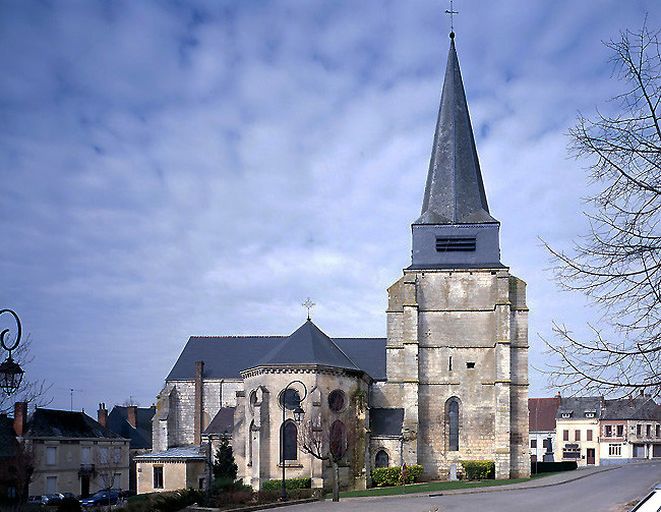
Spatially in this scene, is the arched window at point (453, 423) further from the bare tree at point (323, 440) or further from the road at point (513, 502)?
the road at point (513, 502)

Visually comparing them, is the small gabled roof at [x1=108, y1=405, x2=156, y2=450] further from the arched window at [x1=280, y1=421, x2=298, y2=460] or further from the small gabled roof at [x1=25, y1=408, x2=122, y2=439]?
the arched window at [x1=280, y1=421, x2=298, y2=460]

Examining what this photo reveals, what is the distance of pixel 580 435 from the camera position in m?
63.8

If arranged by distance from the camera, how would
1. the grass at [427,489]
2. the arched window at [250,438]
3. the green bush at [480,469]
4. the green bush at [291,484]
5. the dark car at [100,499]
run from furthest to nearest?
the dark car at [100,499] → the green bush at [480,469] → the arched window at [250,438] → the green bush at [291,484] → the grass at [427,489]

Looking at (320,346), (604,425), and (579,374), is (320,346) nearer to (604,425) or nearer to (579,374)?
(579,374)

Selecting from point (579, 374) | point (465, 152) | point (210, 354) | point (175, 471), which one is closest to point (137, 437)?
A: point (210, 354)

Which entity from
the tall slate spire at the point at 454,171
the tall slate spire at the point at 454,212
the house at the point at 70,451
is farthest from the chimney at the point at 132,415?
the tall slate spire at the point at 454,171

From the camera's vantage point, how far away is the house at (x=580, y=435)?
208ft

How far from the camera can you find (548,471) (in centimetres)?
4159

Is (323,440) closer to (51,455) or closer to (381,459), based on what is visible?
(381,459)

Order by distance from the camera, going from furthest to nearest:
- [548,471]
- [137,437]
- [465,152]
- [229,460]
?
1. [137,437]
2. [548,471]
3. [465,152]
4. [229,460]

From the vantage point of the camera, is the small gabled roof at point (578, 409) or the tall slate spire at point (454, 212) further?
the small gabled roof at point (578, 409)

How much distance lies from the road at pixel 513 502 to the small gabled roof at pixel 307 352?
8.95 metres

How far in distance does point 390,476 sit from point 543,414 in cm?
3910

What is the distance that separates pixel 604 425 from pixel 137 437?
4132 cm
